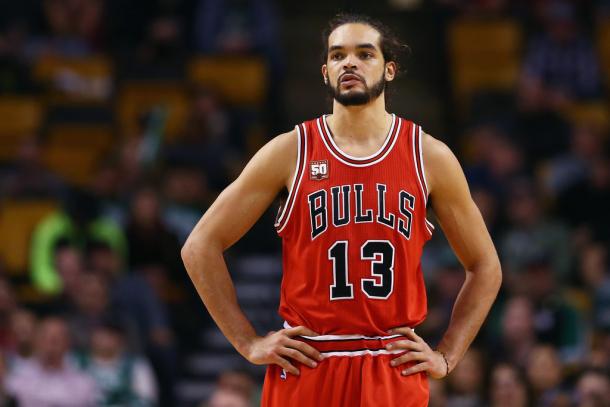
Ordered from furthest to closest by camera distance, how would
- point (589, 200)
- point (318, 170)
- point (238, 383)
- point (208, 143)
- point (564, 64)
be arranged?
point (564, 64) → point (208, 143) → point (589, 200) → point (238, 383) → point (318, 170)

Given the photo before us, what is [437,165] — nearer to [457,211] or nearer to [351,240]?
[457,211]

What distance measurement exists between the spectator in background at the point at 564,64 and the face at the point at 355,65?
27.2 ft

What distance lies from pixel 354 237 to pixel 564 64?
9.05 metres

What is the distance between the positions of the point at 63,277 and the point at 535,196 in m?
4.19

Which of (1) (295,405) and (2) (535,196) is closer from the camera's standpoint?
(1) (295,405)

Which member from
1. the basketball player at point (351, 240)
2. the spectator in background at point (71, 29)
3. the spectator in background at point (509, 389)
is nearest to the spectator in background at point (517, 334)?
the spectator in background at point (509, 389)

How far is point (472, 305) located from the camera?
507 cm

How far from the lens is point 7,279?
1035cm

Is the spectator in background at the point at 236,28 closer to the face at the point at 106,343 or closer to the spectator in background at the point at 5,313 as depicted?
the spectator in background at the point at 5,313


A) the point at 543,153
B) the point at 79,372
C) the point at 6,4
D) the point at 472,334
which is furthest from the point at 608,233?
the point at 6,4

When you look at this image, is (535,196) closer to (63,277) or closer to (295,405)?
(63,277)

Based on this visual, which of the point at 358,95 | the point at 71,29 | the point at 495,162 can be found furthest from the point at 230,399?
the point at 71,29

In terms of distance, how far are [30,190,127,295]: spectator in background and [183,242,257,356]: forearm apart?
601cm

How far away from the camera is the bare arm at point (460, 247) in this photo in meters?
4.93
